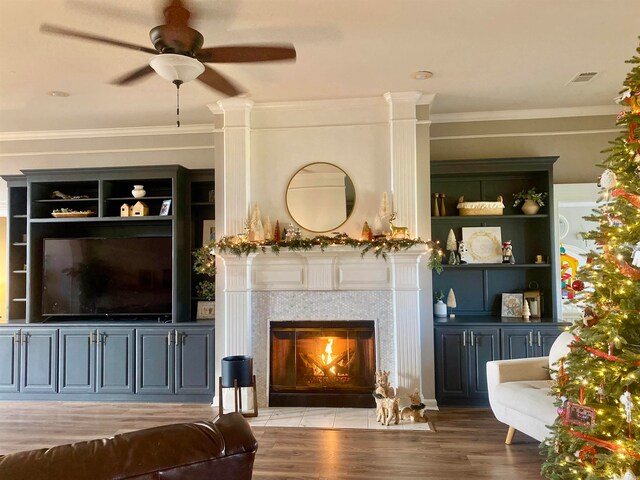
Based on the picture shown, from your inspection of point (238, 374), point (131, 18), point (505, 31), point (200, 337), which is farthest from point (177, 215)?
point (505, 31)

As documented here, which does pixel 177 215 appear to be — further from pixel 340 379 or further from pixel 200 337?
pixel 340 379

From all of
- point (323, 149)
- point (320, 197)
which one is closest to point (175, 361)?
point (320, 197)

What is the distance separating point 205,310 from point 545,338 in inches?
138

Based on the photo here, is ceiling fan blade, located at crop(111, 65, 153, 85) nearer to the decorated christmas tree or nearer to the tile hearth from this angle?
the decorated christmas tree

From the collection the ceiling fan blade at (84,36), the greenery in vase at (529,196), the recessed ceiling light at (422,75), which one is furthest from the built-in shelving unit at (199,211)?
the greenery in vase at (529,196)

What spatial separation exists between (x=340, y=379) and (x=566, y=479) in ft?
8.20

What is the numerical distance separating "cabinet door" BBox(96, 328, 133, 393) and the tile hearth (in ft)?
4.88

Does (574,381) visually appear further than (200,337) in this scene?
No

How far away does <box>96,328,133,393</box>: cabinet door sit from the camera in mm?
4828

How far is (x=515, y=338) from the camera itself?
451 cm

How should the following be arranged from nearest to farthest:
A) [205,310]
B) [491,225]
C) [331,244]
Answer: [331,244], [491,225], [205,310]

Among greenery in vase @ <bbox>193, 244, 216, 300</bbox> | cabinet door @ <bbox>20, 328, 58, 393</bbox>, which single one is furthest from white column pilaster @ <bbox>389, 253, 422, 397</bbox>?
cabinet door @ <bbox>20, 328, 58, 393</bbox>

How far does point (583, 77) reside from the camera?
4117 millimetres

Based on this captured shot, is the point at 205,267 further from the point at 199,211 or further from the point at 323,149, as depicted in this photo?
the point at 323,149
